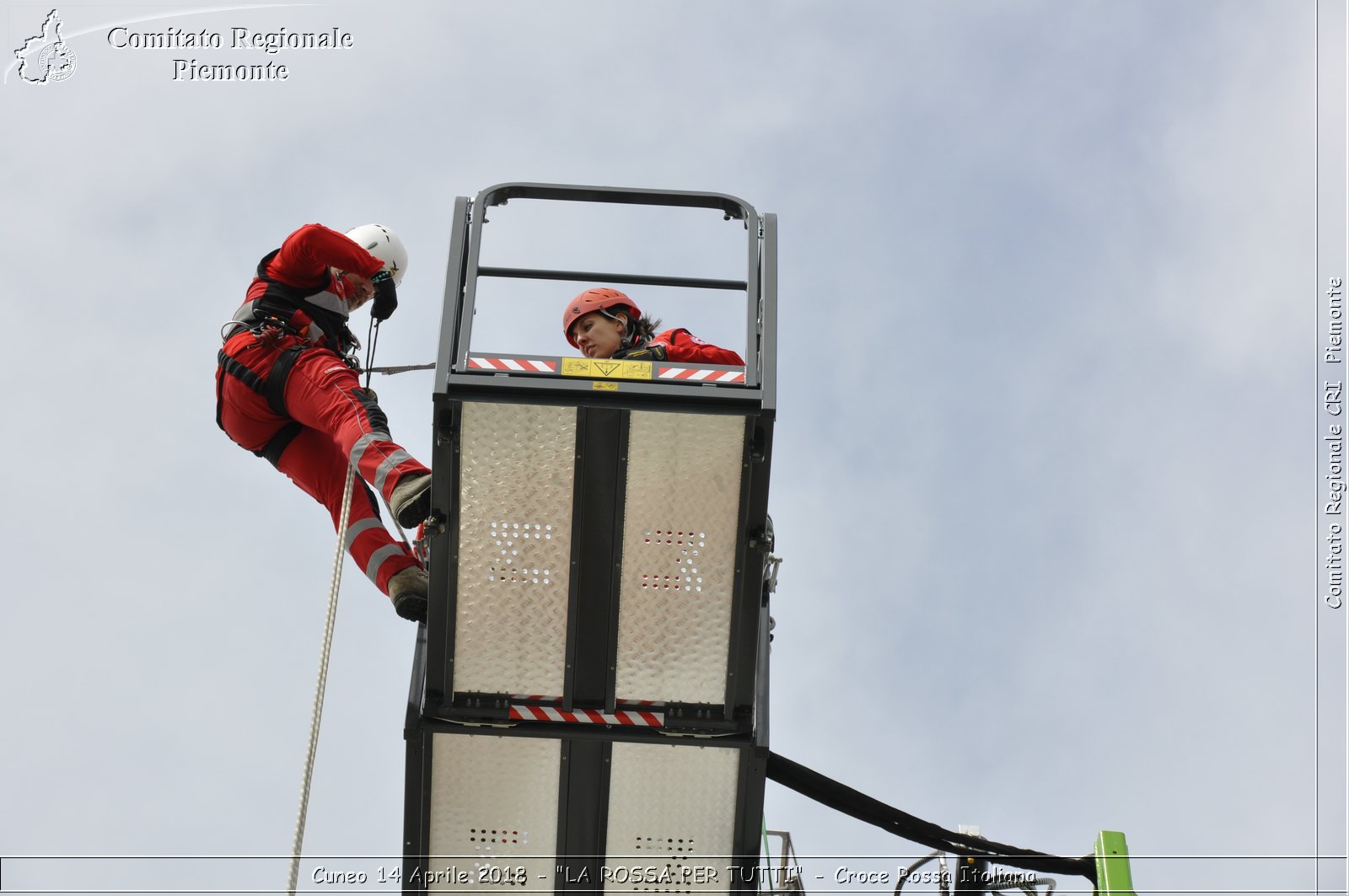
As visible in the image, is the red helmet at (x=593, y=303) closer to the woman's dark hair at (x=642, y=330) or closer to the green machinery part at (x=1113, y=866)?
the woman's dark hair at (x=642, y=330)

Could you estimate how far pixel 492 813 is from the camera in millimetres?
7344

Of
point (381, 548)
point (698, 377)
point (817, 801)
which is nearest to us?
point (698, 377)

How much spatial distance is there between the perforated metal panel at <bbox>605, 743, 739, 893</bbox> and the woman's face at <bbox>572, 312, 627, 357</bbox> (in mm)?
2017

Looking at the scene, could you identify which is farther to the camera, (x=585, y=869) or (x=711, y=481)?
(x=585, y=869)

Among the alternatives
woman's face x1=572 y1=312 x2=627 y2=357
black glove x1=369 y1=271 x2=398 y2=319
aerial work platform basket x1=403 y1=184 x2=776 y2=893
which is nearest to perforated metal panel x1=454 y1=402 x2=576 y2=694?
aerial work platform basket x1=403 y1=184 x2=776 y2=893

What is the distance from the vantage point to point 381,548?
7820 millimetres

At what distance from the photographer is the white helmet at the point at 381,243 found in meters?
10.1

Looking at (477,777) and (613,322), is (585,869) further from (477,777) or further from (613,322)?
(613,322)

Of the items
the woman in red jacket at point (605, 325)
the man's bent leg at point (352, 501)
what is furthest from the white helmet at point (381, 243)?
the woman in red jacket at point (605, 325)

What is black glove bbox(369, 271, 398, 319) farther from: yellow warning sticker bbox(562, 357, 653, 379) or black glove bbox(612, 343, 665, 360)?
yellow warning sticker bbox(562, 357, 653, 379)

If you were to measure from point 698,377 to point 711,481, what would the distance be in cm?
45

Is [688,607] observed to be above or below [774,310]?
below

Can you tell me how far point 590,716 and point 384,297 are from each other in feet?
8.36

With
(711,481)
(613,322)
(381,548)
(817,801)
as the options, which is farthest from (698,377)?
(817,801)
